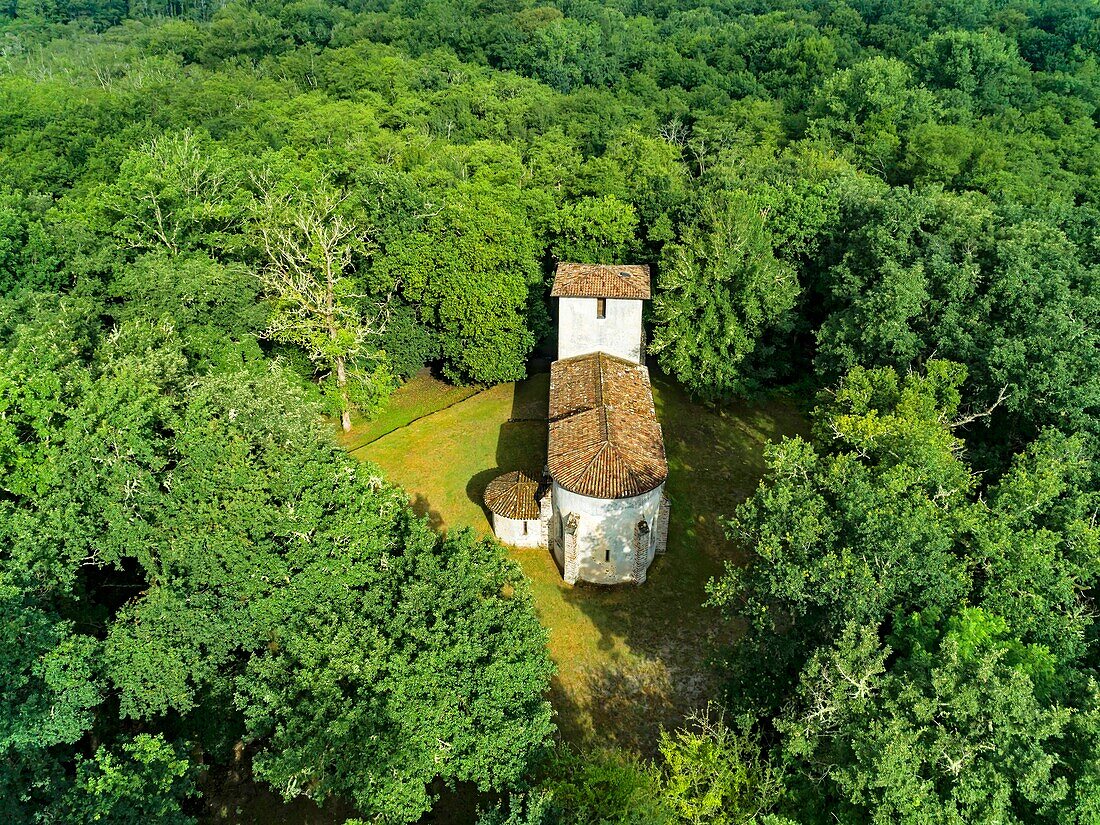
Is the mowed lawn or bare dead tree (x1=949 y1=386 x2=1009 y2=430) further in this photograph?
bare dead tree (x1=949 y1=386 x2=1009 y2=430)

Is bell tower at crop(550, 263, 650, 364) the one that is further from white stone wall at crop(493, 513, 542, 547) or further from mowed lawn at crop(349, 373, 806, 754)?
white stone wall at crop(493, 513, 542, 547)

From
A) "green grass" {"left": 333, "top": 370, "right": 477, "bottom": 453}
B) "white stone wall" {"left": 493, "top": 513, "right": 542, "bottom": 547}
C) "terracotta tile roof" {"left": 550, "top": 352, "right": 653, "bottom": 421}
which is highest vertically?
"terracotta tile roof" {"left": 550, "top": 352, "right": 653, "bottom": 421}

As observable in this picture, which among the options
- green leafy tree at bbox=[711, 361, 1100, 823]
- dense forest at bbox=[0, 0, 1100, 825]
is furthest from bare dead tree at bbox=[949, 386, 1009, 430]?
green leafy tree at bbox=[711, 361, 1100, 823]

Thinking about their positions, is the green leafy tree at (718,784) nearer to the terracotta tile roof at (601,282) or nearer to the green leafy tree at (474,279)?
the terracotta tile roof at (601,282)

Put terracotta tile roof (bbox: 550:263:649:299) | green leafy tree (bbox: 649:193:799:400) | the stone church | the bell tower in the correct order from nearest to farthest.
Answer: the stone church, terracotta tile roof (bbox: 550:263:649:299), the bell tower, green leafy tree (bbox: 649:193:799:400)

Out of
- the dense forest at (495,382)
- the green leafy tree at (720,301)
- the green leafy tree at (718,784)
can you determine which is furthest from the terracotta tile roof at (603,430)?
the green leafy tree at (718,784)

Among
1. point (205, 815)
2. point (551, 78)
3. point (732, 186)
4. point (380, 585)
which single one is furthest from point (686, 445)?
point (551, 78)
